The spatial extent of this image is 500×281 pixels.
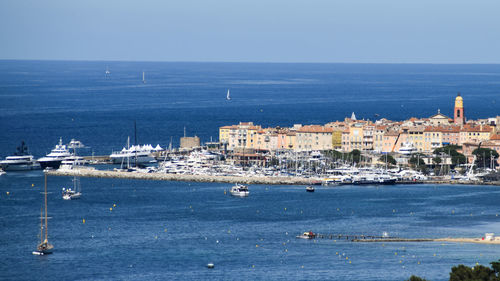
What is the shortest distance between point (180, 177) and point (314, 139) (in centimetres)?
1455

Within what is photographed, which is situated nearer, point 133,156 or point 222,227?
point 222,227

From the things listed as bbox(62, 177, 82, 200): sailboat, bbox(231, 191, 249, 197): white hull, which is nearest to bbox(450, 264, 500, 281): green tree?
bbox(231, 191, 249, 197): white hull

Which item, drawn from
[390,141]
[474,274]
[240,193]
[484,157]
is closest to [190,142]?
[390,141]

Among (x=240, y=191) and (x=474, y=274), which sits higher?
(x=240, y=191)

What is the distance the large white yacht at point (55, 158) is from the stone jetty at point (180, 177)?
113 inches

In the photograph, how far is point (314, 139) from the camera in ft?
267

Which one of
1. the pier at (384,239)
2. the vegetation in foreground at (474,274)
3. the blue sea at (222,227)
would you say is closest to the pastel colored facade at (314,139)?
the blue sea at (222,227)

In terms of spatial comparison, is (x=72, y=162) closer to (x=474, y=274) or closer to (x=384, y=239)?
(x=384, y=239)

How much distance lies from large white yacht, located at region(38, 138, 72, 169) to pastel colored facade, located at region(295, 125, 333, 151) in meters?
16.3

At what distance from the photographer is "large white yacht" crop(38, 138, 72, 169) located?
76.2 metres

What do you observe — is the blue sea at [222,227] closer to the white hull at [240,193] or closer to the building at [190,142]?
the white hull at [240,193]

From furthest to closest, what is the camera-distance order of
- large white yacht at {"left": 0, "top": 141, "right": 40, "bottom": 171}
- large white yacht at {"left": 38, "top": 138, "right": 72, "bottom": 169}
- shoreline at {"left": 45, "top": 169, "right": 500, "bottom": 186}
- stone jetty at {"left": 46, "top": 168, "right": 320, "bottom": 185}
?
1. large white yacht at {"left": 38, "top": 138, "right": 72, "bottom": 169}
2. large white yacht at {"left": 0, "top": 141, "right": 40, "bottom": 171}
3. stone jetty at {"left": 46, "top": 168, "right": 320, "bottom": 185}
4. shoreline at {"left": 45, "top": 169, "right": 500, "bottom": 186}

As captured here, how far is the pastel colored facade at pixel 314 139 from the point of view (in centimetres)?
8134

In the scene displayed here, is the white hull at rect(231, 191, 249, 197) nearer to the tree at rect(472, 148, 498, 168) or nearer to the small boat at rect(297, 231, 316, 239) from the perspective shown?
the small boat at rect(297, 231, 316, 239)
